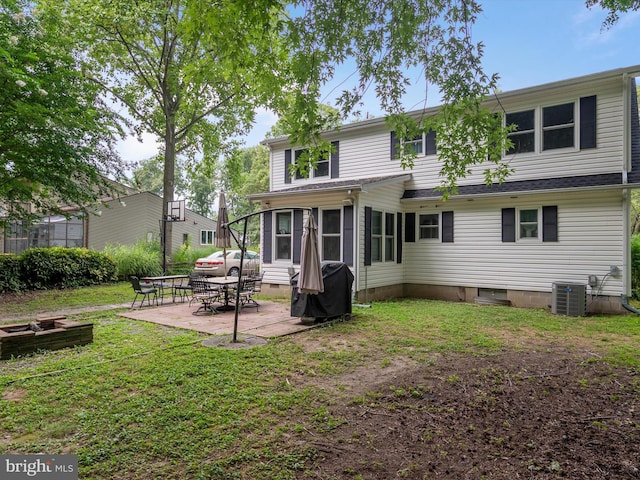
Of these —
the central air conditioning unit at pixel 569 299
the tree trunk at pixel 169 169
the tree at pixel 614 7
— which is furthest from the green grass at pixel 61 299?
the tree at pixel 614 7

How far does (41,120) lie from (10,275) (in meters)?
5.79

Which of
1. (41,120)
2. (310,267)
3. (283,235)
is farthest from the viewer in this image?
(283,235)

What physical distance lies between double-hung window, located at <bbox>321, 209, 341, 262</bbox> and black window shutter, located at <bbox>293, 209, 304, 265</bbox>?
74cm

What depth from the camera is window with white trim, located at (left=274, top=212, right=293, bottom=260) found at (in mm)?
11875

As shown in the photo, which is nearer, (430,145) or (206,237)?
(430,145)

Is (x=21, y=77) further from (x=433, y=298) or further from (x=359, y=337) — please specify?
(x=433, y=298)

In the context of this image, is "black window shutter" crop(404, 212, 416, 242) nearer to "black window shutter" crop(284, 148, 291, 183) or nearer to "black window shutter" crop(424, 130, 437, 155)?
"black window shutter" crop(424, 130, 437, 155)

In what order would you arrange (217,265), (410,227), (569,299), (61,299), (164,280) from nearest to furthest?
(569,299) → (61,299) → (164,280) → (410,227) → (217,265)

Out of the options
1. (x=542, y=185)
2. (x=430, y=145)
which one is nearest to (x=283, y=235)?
(x=430, y=145)

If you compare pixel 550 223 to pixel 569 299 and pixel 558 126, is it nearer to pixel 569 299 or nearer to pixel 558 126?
pixel 569 299

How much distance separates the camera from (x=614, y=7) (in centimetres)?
421

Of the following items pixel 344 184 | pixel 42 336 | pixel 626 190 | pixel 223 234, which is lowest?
pixel 42 336

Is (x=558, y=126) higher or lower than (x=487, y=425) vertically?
higher

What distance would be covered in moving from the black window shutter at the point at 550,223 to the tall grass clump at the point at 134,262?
14.6 m
